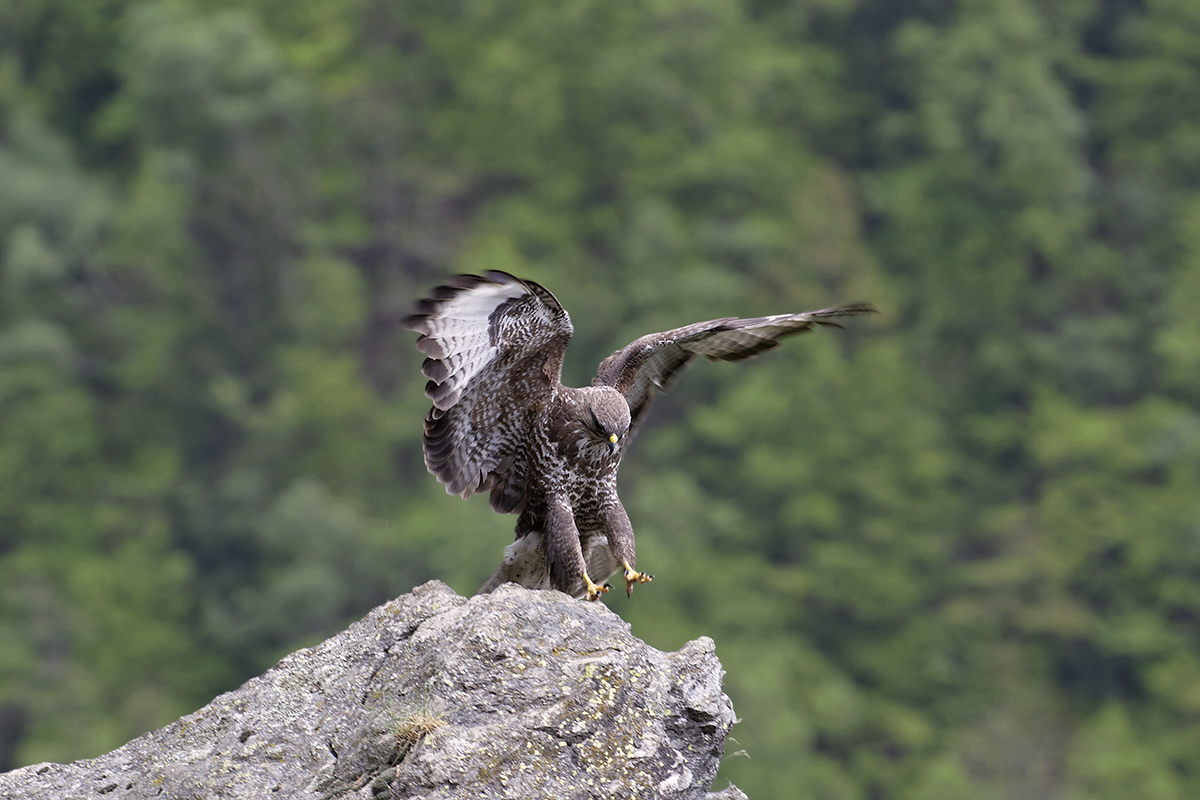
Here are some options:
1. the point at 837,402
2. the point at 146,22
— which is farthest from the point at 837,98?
the point at 146,22

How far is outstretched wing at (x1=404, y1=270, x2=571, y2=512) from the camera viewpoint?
7684 mm

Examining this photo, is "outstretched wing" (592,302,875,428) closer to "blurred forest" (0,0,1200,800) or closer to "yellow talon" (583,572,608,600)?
"yellow talon" (583,572,608,600)

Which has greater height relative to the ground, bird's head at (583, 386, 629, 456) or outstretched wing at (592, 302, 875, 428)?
outstretched wing at (592, 302, 875, 428)

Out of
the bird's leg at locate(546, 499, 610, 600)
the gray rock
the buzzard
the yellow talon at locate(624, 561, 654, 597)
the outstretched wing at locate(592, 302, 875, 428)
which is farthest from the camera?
the outstretched wing at locate(592, 302, 875, 428)

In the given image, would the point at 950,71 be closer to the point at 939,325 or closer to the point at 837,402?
the point at 939,325

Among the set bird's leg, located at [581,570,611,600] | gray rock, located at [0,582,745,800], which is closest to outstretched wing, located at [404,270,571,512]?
bird's leg, located at [581,570,611,600]

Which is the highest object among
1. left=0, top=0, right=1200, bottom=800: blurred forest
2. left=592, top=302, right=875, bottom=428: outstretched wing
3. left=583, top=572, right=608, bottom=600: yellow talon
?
left=0, top=0, right=1200, bottom=800: blurred forest

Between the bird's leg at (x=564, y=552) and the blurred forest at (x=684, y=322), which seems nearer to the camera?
the bird's leg at (x=564, y=552)

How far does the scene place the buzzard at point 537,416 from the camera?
780cm

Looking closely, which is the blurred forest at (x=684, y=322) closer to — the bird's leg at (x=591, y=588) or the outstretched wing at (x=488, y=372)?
the outstretched wing at (x=488, y=372)

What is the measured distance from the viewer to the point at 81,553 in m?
52.1

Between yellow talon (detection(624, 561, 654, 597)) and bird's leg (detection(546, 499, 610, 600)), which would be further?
yellow talon (detection(624, 561, 654, 597))

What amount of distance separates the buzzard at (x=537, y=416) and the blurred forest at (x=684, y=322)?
1352 inches

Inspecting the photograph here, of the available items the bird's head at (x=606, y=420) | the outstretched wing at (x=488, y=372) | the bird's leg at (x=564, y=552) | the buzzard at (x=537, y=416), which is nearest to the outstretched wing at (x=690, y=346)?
the buzzard at (x=537, y=416)
